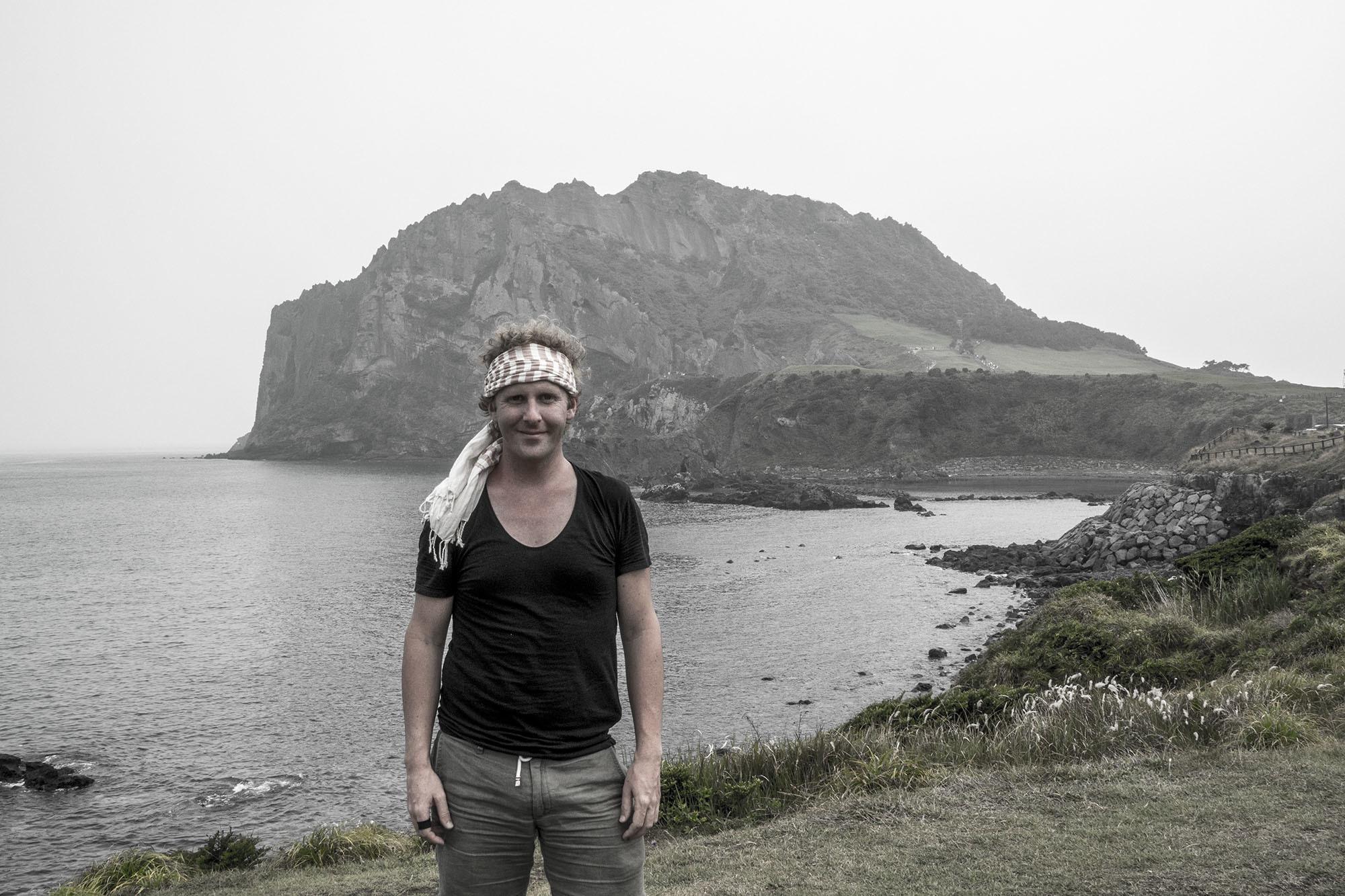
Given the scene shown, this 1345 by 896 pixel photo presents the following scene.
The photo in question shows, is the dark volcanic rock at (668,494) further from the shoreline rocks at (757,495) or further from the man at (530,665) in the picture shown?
the man at (530,665)

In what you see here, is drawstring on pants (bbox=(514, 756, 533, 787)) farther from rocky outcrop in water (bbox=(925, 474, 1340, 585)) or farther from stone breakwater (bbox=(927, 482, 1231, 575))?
stone breakwater (bbox=(927, 482, 1231, 575))

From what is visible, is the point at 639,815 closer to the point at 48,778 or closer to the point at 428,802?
the point at 428,802

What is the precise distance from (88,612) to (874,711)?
34558 mm

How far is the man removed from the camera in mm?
3197

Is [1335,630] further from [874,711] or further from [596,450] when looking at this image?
[596,450]

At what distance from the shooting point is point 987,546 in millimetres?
44125

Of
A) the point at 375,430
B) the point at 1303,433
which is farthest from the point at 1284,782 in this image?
the point at 375,430

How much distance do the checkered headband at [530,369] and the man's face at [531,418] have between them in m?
0.02

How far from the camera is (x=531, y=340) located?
11.7 ft

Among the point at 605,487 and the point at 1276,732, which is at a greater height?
the point at 605,487

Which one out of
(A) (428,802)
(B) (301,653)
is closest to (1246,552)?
(A) (428,802)

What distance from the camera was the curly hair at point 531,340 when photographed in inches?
140

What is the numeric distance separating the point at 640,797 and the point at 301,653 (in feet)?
90.0

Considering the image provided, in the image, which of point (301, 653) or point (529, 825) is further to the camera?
point (301, 653)
